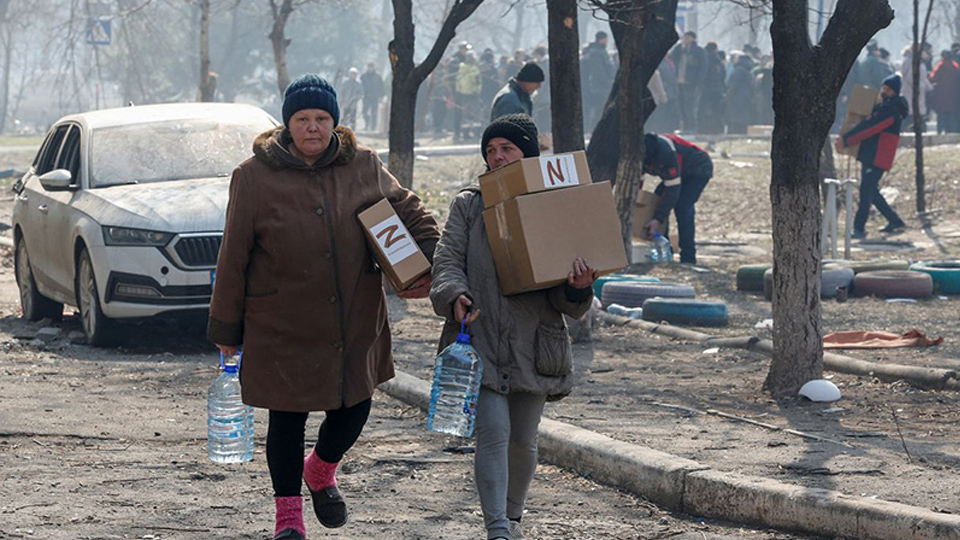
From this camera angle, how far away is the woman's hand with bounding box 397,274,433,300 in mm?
5587

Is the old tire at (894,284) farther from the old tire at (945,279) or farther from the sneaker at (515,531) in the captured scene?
the sneaker at (515,531)

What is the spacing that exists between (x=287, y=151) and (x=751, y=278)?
9.96m

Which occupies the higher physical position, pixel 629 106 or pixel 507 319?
pixel 629 106

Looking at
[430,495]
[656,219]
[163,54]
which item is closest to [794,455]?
[430,495]

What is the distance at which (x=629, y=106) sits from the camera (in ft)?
51.5

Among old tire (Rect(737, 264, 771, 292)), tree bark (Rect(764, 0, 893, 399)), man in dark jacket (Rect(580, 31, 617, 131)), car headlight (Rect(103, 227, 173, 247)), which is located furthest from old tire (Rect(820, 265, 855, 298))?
man in dark jacket (Rect(580, 31, 617, 131))

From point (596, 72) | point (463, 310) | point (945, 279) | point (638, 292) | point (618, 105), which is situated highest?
point (596, 72)

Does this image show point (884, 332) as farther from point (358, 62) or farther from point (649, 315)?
point (358, 62)

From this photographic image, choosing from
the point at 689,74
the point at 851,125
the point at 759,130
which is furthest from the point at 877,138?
the point at 689,74

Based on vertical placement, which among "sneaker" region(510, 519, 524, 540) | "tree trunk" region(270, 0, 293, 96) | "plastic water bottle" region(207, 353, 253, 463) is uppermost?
"tree trunk" region(270, 0, 293, 96)

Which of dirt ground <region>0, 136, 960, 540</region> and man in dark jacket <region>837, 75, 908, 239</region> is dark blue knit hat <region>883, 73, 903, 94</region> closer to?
man in dark jacket <region>837, 75, 908, 239</region>

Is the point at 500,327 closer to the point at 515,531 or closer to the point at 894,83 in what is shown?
the point at 515,531

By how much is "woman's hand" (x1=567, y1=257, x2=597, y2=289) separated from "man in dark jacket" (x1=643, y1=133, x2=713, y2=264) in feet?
35.5

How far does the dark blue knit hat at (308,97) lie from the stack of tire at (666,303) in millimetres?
7436
